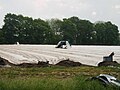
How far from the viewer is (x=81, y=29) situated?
255 ft

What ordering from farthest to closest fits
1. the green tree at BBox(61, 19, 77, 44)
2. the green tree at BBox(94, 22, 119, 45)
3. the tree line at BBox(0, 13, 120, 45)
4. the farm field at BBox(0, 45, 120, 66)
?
the green tree at BBox(61, 19, 77, 44) < the green tree at BBox(94, 22, 119, 45) < the tree line at BBox(0, 13, 120, 45) < the farm field at BBox(0, 45, 120, 66)

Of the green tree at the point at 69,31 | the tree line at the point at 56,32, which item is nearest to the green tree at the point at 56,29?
the tree line at the point at 56,32

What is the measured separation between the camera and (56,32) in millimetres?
79250

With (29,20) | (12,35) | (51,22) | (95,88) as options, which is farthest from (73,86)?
(51,22)

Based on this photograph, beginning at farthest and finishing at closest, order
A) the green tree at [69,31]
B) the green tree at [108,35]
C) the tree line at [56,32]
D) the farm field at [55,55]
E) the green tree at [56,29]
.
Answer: the green tree at [69,31], the green tree at [108,35], the green tree at [56,29], the tree line at [56,32], the farm field at [55,55]

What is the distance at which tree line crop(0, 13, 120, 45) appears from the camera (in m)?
68.1

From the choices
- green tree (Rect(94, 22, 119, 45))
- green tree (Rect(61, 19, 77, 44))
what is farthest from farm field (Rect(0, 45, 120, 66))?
green tree (Rect(61, 19, 77, 44))

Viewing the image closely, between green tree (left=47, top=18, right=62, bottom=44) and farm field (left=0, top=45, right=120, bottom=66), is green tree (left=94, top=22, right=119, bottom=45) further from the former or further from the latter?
farm field (left=0, top=45, right=120, bottom=66)

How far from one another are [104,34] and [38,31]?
15.3 meters

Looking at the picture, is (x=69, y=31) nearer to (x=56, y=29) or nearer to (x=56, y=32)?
(x=56, y=32)

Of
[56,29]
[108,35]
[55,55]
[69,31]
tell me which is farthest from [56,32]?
[55,55]

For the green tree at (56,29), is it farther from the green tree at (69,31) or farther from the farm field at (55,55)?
the farm field at (55,55)

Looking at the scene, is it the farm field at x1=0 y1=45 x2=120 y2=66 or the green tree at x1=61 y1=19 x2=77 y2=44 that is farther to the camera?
the green tree at x1=61 y1=19 x2=77 y2=44

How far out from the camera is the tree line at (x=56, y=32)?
223 ft
